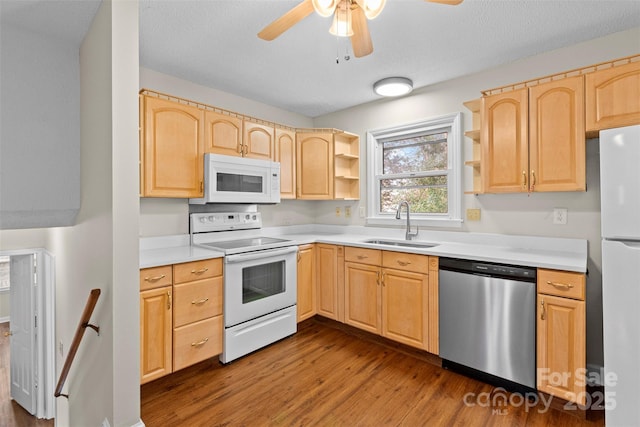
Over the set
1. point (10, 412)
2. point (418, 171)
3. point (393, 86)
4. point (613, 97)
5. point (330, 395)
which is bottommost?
point (10, 412)

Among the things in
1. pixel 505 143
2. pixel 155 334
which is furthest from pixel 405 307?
pixel 155 334

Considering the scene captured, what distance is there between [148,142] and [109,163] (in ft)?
3.04

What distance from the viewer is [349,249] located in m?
2.87

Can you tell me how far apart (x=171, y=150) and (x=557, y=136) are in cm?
282

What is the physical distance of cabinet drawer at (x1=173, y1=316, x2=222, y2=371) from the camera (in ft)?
6.98

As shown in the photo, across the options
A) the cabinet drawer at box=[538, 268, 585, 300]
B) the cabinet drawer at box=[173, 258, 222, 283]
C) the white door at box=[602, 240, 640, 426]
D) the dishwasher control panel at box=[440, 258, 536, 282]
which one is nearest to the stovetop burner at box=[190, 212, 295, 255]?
the cabinet drawer at box=[173, 258, 222, 283]

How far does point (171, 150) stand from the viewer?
2.39 meters

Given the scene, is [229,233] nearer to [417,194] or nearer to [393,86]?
[417,194]

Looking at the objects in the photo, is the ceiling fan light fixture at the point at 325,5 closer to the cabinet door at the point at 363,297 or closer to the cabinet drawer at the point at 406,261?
the cabinet drawer at the point at 406,261

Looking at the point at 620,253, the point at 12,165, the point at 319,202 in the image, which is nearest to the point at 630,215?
the point at 620,253

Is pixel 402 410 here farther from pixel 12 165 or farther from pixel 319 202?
pixel 12 165

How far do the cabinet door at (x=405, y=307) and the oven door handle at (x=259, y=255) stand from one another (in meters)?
0.88

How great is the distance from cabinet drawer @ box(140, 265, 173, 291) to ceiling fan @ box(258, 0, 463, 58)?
161 cm

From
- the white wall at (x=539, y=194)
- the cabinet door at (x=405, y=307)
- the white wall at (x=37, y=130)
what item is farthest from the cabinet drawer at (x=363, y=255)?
the white wall at (x=37, y=130)
